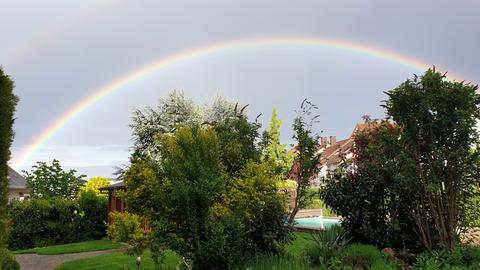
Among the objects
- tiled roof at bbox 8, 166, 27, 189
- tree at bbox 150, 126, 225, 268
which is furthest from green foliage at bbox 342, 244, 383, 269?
tiled roof at bbox 8, 166, 27, 189

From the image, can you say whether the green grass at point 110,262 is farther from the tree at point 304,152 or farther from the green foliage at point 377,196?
the green foliage at point 377,196

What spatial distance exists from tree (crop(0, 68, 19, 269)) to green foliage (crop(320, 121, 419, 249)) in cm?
742

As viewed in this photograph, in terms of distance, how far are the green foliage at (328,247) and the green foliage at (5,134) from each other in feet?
17.1

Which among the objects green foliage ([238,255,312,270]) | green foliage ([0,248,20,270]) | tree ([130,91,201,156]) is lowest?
green foliage ([238,255,312,270])

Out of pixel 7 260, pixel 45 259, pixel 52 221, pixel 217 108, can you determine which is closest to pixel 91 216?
pixel 52 221

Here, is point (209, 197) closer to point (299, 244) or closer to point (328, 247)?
point (328, 247)

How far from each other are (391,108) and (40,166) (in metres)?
23.4

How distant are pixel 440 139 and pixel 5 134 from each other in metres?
8.25

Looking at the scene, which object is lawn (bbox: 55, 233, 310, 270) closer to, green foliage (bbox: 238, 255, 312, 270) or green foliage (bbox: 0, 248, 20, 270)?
green foliage (bbox: 238, 255, 312, 270)

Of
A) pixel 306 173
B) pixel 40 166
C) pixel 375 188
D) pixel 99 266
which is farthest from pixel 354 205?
pixel 40 166

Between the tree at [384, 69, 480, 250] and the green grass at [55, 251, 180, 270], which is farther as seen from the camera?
the green grass at [55, 251, 180, 270]

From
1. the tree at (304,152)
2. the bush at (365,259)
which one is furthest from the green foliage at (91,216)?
the bush at (365,259)

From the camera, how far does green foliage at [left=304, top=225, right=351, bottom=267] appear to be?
7.87 metres

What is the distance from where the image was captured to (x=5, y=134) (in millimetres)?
6648
